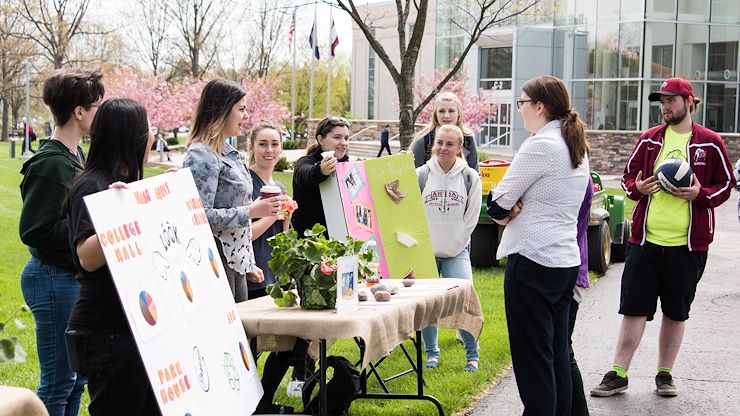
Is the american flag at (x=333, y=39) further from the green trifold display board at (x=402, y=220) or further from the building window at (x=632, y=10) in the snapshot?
the green trifold display board at (x=402, y=220)

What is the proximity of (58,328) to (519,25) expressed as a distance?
4293cm

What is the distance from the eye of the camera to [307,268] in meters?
5.25

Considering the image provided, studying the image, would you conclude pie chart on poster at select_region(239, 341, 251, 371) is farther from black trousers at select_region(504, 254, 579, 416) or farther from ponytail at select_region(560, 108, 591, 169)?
ponytail at select_region(560, 108, 591, 169)

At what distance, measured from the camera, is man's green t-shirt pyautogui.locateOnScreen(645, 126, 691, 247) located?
7.01 meters

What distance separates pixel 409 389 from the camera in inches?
282

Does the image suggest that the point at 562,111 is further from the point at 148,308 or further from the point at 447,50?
the point at 447,50

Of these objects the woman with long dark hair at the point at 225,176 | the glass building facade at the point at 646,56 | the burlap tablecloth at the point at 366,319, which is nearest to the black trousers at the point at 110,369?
the burlap tablecloth at the point at 366,319

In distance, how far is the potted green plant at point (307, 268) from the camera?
5.16 metres

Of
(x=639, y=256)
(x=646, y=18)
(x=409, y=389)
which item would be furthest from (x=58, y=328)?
(x=646, y=18)

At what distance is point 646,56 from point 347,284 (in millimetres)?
37865

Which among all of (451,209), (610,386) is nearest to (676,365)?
(610,386)

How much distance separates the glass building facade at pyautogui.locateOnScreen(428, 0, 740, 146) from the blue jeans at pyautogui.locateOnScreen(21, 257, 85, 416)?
36.2 m

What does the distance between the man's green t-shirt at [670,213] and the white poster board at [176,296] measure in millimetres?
3477

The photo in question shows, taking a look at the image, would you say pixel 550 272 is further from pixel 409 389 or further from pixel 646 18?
pixel 646 18
